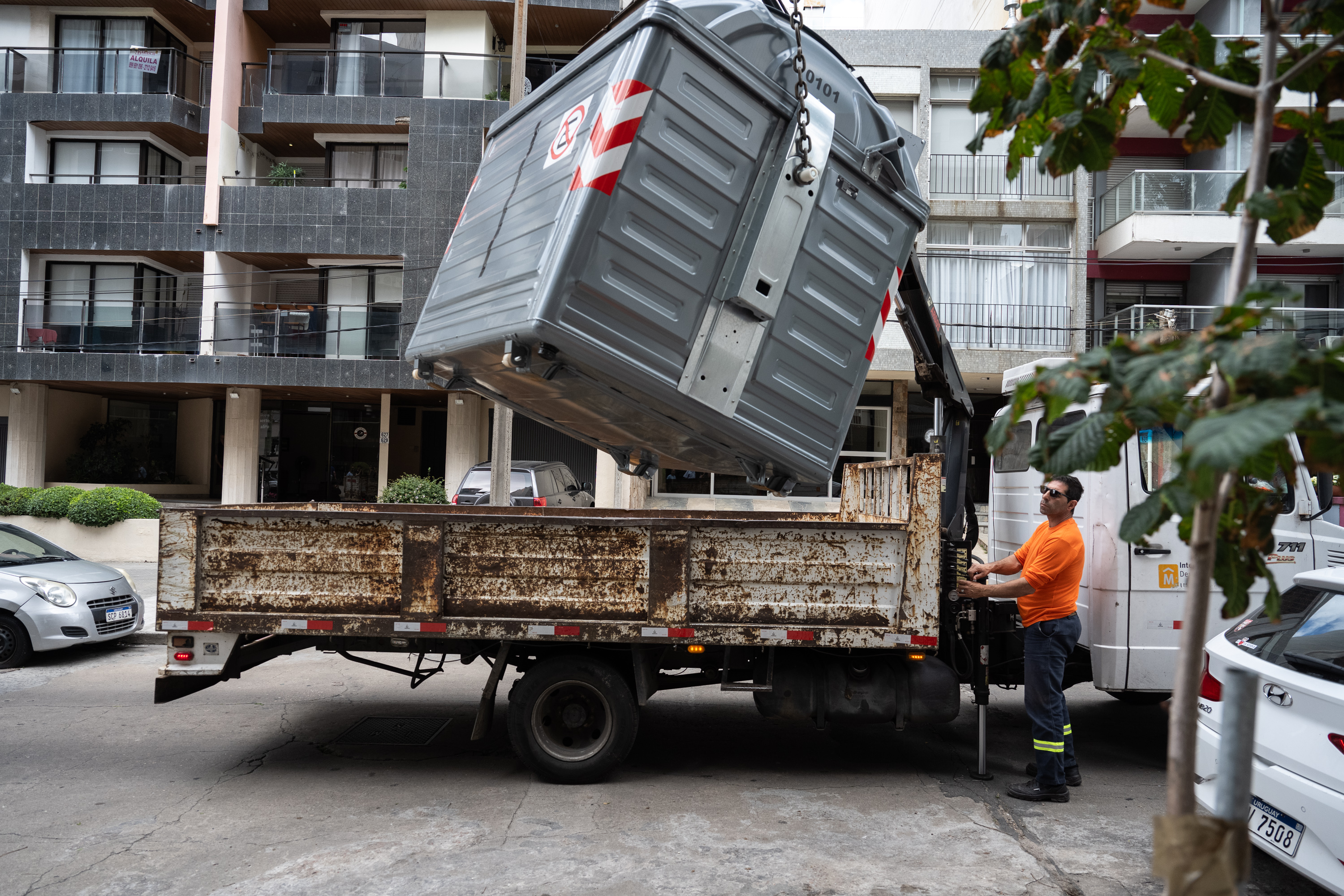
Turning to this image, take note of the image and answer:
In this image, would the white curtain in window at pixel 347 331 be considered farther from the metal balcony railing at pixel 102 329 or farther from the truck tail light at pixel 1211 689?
the truck tail light at pixel 1211 689

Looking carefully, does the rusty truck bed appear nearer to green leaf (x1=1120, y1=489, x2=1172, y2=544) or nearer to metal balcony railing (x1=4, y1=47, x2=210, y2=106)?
green leaf (x1=1120, y1=489, x2=1172, y2=544)

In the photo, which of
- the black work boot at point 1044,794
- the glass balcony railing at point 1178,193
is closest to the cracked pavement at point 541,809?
the black work boot at point 1044,794

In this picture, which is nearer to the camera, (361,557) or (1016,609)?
(361,557)

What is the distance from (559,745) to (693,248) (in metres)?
3.09

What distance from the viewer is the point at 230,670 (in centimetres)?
548

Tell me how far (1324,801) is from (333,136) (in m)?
23.5

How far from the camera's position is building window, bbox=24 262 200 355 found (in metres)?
21.3

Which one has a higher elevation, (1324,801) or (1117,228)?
(1117,228)

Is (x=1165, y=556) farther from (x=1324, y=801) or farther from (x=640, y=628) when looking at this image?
(x=640, y=628)

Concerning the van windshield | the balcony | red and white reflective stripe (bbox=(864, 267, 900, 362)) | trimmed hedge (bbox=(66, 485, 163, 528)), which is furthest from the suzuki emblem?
the balcony

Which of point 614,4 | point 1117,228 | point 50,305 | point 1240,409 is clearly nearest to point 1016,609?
point 1240,409

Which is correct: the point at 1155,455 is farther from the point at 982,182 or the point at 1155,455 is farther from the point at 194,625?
the point at 982,182

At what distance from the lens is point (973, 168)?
1978cm

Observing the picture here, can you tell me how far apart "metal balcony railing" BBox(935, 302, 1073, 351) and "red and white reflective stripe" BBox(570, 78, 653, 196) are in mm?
15822
